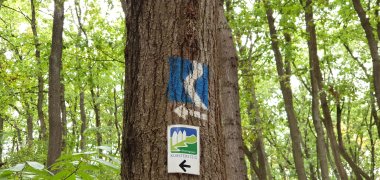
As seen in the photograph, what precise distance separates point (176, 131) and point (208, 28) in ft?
1.85

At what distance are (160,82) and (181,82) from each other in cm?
9

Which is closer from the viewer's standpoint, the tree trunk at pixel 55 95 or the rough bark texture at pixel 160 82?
the rough bark texture at pixel 160 82

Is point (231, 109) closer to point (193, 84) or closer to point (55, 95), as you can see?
point (193, 84)

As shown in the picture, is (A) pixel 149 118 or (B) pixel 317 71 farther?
(B) pixel 317 71

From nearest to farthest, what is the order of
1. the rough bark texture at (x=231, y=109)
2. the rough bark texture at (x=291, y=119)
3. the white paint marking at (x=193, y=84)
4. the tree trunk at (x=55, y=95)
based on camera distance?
the white paint marking at (x=193, y=84), the rough bark texture at (x=231, y=109), the tree trunk at (x=55, y=95), the rough bark texture at (x=291, y=119)

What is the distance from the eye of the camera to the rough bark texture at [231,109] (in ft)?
20.5

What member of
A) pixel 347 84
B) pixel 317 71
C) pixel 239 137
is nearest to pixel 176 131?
pixel 239 137

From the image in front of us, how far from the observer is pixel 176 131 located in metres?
2.00

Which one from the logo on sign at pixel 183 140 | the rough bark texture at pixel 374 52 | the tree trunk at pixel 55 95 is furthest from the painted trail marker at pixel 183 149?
the rough bark texture at pixel 374 52

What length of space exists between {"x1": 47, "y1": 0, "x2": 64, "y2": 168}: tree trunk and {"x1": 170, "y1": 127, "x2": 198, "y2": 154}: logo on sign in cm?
779

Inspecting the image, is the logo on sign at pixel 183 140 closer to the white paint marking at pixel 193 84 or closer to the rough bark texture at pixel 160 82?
the rough bark texture at pixel 160 82

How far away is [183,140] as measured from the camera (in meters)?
2.00

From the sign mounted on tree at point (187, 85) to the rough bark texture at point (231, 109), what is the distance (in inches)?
159

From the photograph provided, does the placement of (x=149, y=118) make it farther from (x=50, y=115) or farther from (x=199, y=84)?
(x=50, y=115)
